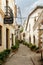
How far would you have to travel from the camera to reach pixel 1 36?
56.7 ft

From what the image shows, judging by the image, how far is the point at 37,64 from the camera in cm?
1415

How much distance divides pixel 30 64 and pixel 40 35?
40.4 ft

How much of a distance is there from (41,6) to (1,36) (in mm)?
12785

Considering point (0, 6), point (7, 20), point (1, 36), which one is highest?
point (0, 6)

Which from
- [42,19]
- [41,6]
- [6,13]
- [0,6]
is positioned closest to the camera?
[0,6]

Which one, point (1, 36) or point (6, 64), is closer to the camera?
point (6, 64)

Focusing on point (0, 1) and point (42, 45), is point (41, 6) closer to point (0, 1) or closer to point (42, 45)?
point (42, 45)

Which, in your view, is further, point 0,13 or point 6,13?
point 6,13

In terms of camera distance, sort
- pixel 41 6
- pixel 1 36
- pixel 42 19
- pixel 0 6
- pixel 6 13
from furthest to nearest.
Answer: pixel 41 6 < pixel 42 19 < pixel 6 13 < pixel 1 36 < pixel 0 6

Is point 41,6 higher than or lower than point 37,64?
higher

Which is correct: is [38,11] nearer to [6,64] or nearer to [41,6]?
[41,6]

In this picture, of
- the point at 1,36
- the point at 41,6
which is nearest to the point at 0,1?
the point at 1,36

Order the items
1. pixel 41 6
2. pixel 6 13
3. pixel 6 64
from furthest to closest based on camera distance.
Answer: pixel 41 6
pixel 6 13
pixel 6 64

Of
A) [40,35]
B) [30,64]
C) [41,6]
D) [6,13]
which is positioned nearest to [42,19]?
[40,35]
